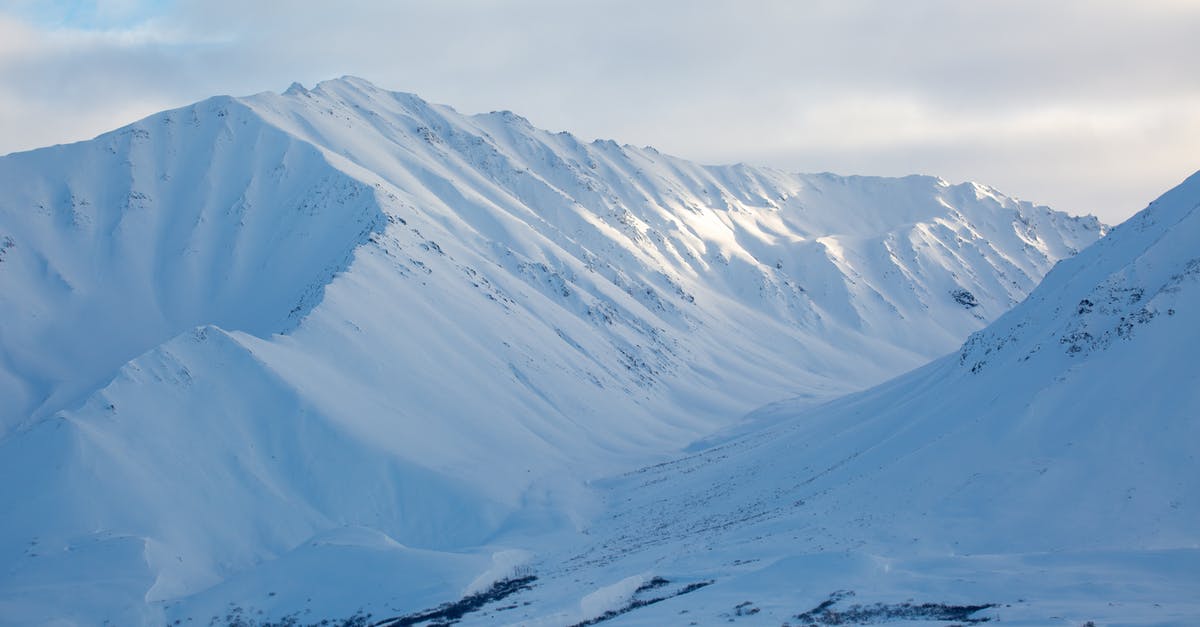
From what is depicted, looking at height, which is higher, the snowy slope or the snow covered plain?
the snow covered plain

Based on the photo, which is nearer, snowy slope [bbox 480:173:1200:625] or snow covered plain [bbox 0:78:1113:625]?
snowy slope [bbox 480:173:1200:625]

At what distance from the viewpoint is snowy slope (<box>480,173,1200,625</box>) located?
97.0 feet

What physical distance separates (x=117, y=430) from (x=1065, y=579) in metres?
48.4

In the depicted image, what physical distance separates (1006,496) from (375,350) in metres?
48.4

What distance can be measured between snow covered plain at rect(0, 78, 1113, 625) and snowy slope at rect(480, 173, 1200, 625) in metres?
1.39

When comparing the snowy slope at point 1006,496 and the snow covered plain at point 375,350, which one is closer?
the snowy slope at point 1006,496

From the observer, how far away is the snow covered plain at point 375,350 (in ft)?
159

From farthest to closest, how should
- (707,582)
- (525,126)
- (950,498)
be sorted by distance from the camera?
(525,126)
(950,498)
(707,582)

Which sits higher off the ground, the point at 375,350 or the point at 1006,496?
the point at 375,350

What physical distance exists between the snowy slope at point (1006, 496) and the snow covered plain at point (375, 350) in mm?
1394

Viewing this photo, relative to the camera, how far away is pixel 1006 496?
1496 inches

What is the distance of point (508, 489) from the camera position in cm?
6325

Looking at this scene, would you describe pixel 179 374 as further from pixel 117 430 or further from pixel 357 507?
pixel 357 507

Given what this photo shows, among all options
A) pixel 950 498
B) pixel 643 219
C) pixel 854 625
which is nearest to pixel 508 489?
pixel 950 498
